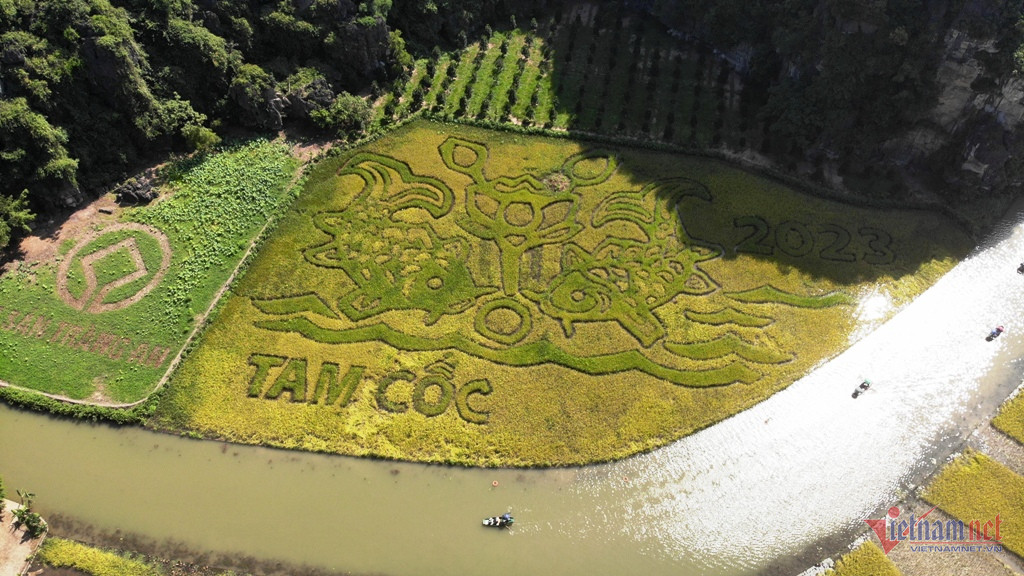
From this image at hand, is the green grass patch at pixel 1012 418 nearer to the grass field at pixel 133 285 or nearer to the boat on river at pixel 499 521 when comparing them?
the boat on river at pixel 499 521

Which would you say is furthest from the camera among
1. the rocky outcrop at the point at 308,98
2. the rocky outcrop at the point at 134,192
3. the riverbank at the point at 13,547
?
the rocky outcrop at the point at 308,98

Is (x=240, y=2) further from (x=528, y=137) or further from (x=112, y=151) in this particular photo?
(x=528, y=137)

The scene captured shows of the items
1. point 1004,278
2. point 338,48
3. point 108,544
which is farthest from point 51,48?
point 1004,278

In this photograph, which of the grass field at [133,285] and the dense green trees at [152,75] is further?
the dense green trees at [152,75]

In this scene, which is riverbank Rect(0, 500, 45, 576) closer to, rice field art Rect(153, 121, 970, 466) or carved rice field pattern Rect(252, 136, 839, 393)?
rice field art Rect(153, 121, 970, 466)

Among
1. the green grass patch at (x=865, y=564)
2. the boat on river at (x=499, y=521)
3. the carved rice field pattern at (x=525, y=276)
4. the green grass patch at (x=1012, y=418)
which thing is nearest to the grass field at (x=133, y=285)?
the carved rice field pattern at (x=525, y=276)

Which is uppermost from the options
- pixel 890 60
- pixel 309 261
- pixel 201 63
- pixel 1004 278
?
pixel 890 60

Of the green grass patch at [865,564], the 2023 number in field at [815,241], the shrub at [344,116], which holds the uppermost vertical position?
the shrub at [344,116]
